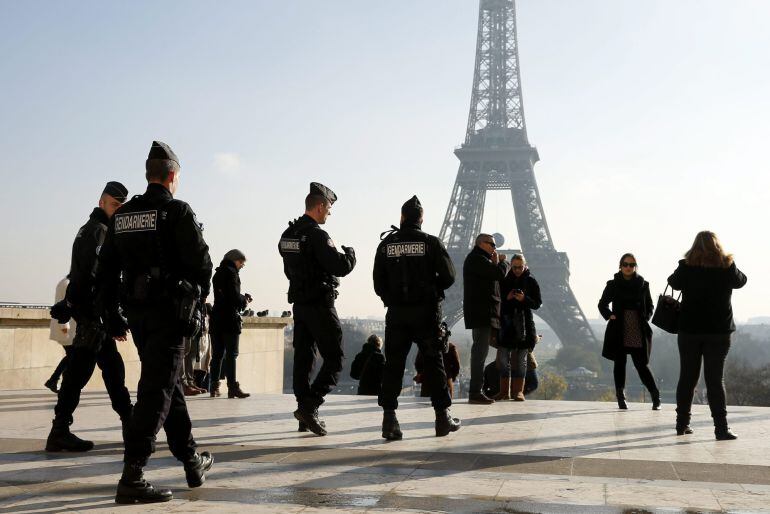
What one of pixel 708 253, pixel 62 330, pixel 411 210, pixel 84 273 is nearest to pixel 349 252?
pixel 411 210

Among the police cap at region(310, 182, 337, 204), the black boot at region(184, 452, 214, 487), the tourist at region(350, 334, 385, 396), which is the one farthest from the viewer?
the tourist at region(350, 334, 385, 396)

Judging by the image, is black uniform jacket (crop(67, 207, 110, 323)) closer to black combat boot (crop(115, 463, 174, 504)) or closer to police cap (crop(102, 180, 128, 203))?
police cap (crop(102, 180, 128, 203))

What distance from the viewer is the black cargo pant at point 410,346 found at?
6.37 meters

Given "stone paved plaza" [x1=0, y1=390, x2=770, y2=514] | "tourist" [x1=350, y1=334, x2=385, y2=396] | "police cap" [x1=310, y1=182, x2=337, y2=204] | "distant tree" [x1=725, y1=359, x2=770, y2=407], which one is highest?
"police cap" [x1=310, y1=182, x2=337, y2=204]

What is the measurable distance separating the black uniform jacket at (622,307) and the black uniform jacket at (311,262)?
147 inches

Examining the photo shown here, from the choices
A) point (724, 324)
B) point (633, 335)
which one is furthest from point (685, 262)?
point (633, 335)

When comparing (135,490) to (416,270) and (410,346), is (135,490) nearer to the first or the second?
(410,346)

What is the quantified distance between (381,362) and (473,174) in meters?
56.1

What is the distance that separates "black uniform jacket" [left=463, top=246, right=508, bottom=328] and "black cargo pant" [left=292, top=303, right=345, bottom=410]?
2811 mm

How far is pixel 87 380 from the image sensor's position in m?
5.61

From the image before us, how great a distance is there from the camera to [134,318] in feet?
14.0

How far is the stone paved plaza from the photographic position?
4.09 meters

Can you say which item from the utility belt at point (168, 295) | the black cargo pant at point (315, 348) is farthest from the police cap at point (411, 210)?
the utility belt at point (168, 295)

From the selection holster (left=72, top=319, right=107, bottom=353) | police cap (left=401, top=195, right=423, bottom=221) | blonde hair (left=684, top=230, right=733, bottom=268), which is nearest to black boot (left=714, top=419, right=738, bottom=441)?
blonde hair (left=684, top=230, right=733, bottom=268)
